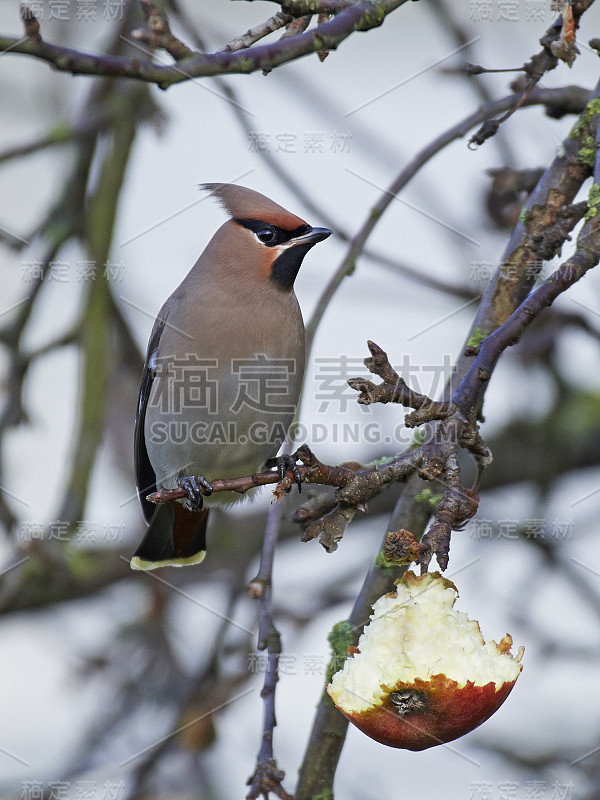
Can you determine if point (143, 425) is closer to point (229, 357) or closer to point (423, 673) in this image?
point (229, 357)

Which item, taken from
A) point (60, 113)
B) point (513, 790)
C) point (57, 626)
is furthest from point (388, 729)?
point (60, 113)

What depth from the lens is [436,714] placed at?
5.91ft

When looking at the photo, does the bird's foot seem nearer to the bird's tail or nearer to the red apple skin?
the bird's tail

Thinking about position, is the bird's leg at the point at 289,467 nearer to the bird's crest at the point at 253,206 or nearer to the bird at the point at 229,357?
the bird at the point at 229,357

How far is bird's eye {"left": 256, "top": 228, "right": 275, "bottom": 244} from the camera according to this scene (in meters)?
3.47

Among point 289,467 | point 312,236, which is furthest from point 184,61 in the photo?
point 312,236

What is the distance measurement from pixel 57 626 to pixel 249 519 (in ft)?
3.57

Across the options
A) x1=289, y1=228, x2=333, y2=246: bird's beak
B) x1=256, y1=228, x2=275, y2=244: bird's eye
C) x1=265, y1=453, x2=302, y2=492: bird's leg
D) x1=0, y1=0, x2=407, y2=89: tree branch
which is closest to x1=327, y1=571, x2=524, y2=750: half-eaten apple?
x1=265, y1=453, x2=302, y2=492: bird's leg

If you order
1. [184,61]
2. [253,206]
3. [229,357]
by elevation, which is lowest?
[184,61]

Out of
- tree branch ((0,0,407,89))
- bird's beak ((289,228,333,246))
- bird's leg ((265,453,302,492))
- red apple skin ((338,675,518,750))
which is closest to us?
tree branch ((0,0,407,89))

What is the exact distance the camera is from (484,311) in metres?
2.64

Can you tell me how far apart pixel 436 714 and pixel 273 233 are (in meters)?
2.06

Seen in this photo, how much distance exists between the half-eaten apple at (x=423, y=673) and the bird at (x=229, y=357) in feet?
3.71

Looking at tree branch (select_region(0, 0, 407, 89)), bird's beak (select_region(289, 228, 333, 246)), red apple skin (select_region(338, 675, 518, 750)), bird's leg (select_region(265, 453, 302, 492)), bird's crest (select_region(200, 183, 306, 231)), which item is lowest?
red apple skin (select_region(338, 675, 518, 750))
